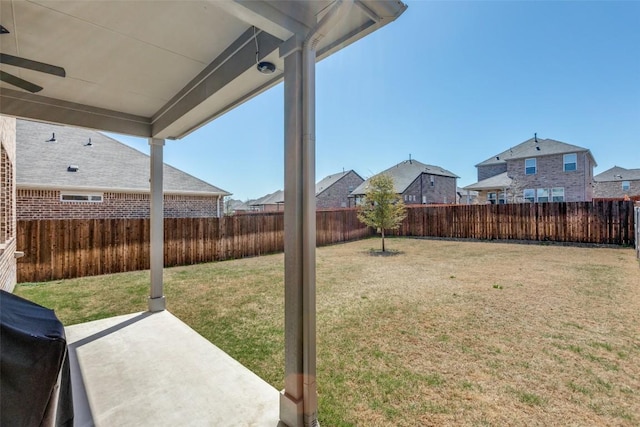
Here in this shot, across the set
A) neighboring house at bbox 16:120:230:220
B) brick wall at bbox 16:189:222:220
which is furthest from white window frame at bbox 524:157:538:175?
brick wall at bbox 16:189:222:220

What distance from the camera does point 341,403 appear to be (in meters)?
2.21

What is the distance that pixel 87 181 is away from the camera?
338 inches

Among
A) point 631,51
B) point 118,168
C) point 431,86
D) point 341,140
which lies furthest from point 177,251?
point 631,51

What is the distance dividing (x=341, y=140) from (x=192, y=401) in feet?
54.4

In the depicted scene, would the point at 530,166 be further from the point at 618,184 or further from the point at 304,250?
the point at 304,250

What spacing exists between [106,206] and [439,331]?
33.2ft

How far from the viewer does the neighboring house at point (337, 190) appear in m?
26.7

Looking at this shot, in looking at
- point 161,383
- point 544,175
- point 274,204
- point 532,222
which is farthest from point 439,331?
point 274,204

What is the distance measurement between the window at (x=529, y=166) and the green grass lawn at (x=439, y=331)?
1225cm

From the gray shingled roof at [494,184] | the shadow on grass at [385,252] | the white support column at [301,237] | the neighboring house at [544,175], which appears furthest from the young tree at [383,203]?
the neighboring house at [544,175]

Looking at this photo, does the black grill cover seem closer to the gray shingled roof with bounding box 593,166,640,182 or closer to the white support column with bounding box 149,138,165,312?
the white support column with bounding box 149,138,165,312

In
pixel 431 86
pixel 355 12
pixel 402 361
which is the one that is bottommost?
pixel 402 361

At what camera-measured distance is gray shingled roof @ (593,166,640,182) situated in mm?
28050

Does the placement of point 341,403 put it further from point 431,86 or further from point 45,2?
point 431,86
